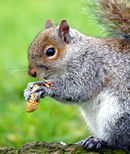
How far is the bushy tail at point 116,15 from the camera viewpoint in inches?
97.3

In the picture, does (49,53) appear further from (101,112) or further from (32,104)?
(101,112)

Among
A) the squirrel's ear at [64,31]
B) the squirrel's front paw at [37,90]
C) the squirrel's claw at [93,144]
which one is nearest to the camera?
the squirrel's claw at [93,144]

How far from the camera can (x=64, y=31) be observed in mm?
2428

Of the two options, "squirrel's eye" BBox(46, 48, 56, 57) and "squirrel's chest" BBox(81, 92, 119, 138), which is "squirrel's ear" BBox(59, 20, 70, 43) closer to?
"squirrel's eye" BBox(46, 48, 56, 57)

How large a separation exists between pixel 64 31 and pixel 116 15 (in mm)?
384

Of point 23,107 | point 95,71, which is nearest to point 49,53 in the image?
point 95,71

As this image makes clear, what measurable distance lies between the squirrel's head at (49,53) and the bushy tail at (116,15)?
1.00 feet

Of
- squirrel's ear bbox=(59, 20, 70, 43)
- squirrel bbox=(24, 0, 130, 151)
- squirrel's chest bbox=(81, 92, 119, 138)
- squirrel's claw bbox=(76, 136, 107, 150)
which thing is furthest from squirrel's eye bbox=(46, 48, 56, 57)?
squirrel's claw bbox=(76, 136, 107, 150)

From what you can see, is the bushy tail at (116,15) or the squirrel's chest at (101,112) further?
the bushy tail at (116,15)

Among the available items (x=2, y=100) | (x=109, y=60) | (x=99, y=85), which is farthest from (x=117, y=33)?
(x=2, y=100)

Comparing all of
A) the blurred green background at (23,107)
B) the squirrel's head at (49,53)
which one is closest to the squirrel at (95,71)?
the squirrel's head at (49,53)

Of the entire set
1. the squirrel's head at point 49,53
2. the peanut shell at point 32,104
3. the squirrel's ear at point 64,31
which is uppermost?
the squirrel's ear at point 64,31

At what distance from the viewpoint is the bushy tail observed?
2.47 metres

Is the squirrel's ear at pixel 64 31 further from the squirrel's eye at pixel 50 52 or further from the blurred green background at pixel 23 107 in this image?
the blurred green background at pixel 23 107
